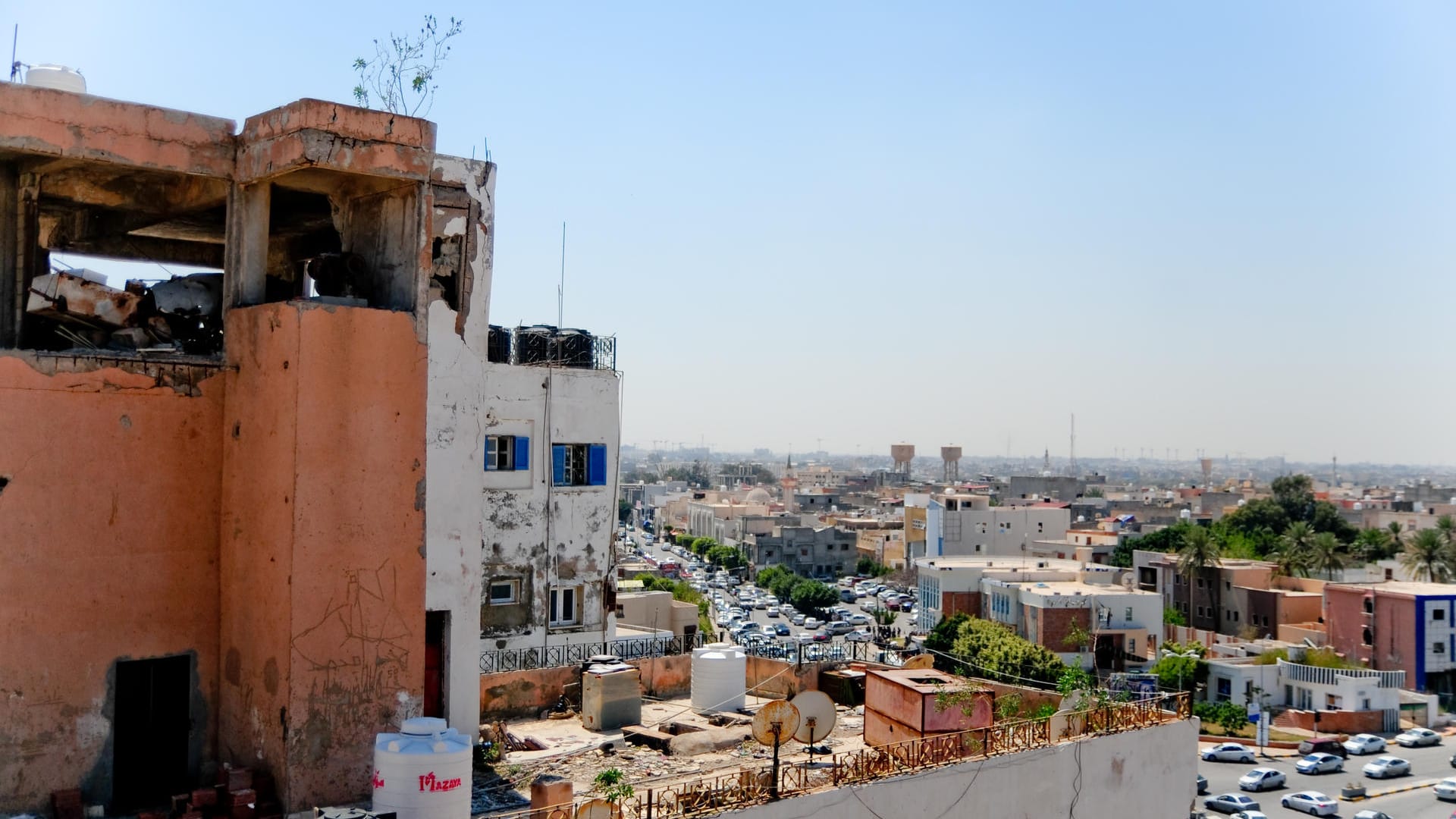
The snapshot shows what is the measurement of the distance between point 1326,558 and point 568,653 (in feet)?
208

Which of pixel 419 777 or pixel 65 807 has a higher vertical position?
pixel 419 777

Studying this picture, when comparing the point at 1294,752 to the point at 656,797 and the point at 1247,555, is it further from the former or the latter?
the point at 656,797

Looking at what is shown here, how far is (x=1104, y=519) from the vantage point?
106 m

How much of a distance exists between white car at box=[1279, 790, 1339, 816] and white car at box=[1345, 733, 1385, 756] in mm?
8292

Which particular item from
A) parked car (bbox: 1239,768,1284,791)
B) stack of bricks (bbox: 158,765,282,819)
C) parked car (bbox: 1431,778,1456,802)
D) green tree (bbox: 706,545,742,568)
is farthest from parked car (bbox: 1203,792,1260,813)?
green tree (bbox: 706,545,742,568)

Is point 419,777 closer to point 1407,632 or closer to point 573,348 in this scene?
point 573,348

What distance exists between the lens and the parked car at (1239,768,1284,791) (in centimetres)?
3941

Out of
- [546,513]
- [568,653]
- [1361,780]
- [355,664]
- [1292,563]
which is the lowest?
[1361,780]

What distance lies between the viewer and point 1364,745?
44.9 m

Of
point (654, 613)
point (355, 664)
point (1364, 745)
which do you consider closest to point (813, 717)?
point (355, 664)

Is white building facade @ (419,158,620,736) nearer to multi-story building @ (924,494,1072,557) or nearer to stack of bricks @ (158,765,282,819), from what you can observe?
stack of bricks @ (158,765,282,819)

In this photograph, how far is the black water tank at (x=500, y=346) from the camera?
68.7ft

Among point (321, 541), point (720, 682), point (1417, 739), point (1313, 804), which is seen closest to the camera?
point (321, 541)

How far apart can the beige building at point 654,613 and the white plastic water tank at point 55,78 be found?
25008 millimetres
